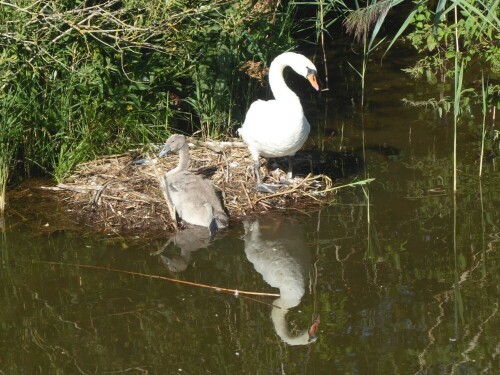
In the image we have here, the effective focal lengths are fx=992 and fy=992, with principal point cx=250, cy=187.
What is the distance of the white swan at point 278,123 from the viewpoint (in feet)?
26.8

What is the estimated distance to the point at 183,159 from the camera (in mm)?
8430

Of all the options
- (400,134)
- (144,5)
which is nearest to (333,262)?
(144,5)

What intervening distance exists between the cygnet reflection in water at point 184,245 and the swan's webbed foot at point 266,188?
29.0 inches

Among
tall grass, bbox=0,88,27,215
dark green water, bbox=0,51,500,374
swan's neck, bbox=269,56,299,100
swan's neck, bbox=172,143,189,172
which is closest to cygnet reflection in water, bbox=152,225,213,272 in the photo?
dark green water, bbox=0,51,500,374

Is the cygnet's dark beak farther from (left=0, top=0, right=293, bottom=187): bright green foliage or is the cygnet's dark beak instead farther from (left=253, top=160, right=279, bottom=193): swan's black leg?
(left=253, top=160, right=279, bottom=193): swan's black leg

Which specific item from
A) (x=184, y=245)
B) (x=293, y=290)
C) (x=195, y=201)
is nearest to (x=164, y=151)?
(x=195, y=201)

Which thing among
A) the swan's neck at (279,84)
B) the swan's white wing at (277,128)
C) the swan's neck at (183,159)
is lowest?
the swan's neck at (183,159)

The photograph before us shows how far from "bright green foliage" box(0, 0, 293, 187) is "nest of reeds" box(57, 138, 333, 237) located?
0.91 ft

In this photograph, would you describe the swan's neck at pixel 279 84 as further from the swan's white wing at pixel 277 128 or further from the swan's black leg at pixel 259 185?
the swan's black leg at pixel 259 185

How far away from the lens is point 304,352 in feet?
19.5

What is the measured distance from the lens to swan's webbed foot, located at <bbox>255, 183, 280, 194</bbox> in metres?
8.38

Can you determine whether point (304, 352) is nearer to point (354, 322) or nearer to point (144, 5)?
point (354, 322)

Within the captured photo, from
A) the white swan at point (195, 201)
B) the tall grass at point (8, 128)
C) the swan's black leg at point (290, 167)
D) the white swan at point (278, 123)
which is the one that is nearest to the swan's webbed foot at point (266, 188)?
the white swan at point (278, 123)

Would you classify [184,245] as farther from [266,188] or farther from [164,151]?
[164,151]
